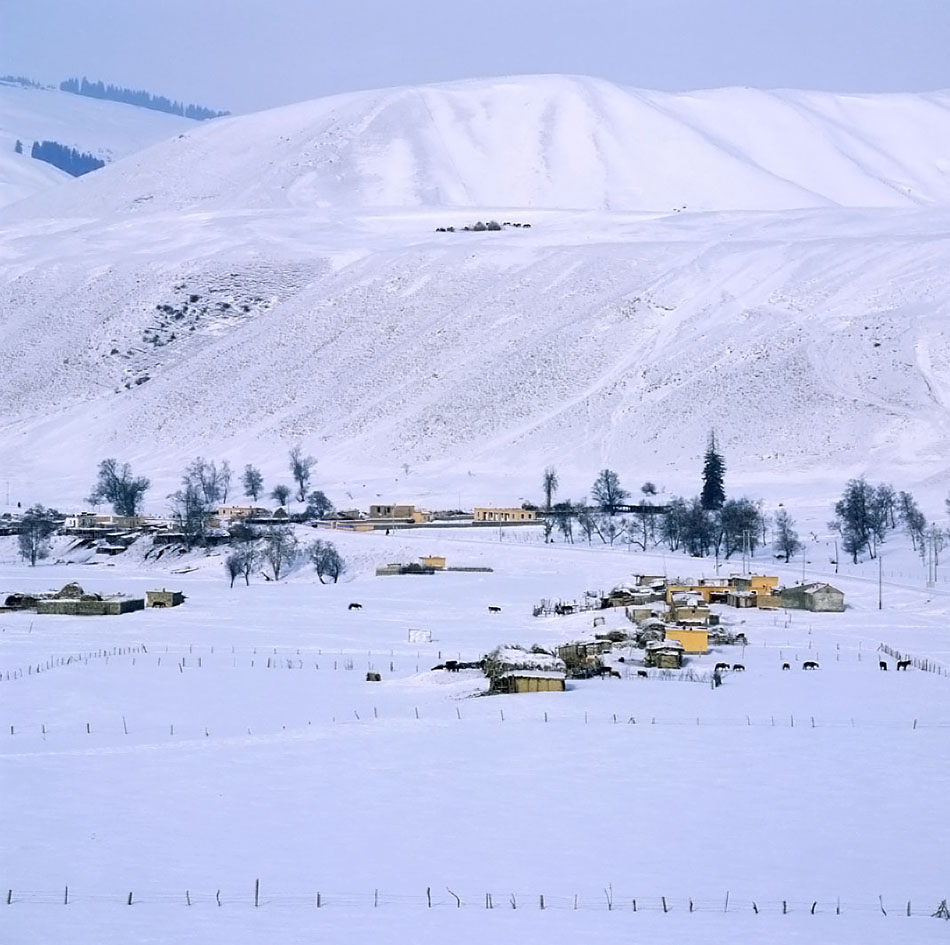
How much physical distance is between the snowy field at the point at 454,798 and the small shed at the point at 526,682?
0.35 metres

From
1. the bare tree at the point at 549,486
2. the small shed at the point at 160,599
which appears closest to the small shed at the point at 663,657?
the small shed at the point at 160,599

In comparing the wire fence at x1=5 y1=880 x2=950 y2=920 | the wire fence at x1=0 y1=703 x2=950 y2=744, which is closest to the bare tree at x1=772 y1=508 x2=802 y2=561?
the wire fence at x1=0 y1=703 x2=950 y2=744

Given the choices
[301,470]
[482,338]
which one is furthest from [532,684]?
[482,338]

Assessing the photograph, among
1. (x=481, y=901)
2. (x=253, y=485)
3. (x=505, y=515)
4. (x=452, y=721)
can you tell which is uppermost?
(x=253, y=485)

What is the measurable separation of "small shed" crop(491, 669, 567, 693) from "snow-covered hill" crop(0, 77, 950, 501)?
191ft

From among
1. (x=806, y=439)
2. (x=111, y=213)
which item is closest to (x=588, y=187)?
(x=111, y=213)

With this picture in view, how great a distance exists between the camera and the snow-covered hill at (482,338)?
97625 mm

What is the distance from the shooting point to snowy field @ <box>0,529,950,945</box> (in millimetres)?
15094

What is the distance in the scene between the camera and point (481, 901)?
15.5 m

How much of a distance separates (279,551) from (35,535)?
1625 centimetres

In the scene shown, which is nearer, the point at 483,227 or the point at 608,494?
the point at 608,494

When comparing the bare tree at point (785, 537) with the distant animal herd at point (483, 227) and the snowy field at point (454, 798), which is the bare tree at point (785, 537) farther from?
the distant animal herd at point (483, 227)

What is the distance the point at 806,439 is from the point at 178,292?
218 ft

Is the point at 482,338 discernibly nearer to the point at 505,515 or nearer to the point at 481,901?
the point at 505,515
